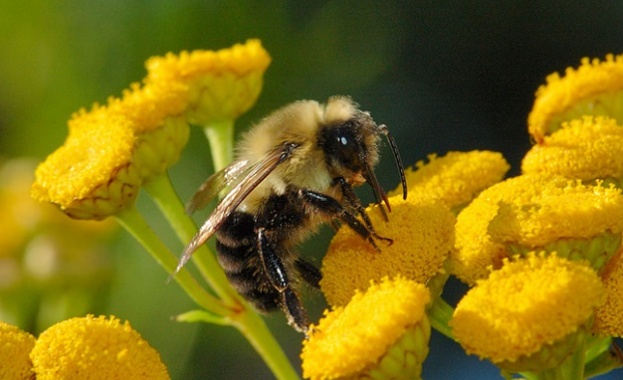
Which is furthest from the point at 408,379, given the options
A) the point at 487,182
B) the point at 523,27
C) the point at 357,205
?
the point at 523,27

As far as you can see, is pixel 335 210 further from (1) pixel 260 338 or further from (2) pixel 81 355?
(2) pixel 81 355

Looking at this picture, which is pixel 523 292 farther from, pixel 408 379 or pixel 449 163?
pixel 449 163

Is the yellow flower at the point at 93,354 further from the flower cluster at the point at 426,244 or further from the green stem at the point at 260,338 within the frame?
the green stem at the point at 260,338

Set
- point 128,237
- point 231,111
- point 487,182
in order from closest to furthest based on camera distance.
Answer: point 487,182 → point 231,111 → point 128,237

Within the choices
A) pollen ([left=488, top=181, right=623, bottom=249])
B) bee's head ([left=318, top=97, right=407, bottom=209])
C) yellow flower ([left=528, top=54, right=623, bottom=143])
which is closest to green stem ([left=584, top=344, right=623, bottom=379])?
pollen ([left=488, top=181, right=623, bottom=249])

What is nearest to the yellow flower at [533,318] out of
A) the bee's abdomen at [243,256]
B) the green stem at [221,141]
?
the bee's abdomen at [243,256]

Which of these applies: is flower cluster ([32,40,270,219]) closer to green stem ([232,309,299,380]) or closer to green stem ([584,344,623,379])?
green stem ([232,309,299,380])
